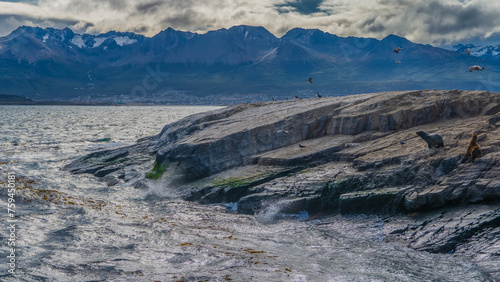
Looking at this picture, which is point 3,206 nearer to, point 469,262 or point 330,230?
point 330,230

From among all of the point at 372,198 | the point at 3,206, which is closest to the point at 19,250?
the point at 3,206

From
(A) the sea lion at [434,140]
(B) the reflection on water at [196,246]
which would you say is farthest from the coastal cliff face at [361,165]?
(B) the reflection on water at [196,246]

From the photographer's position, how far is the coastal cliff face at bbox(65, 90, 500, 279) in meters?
21.7

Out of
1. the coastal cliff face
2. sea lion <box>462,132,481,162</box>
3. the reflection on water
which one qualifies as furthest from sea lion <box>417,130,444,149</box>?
the reflection on water

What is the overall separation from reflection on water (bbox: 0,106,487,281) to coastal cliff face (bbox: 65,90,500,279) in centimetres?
131

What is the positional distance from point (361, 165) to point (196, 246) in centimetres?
1281

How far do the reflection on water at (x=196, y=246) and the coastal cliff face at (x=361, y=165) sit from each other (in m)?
1.31

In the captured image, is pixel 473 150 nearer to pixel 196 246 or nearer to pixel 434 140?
pixel 434 140

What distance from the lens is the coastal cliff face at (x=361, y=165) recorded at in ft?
71.1

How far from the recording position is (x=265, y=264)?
17.5 metres

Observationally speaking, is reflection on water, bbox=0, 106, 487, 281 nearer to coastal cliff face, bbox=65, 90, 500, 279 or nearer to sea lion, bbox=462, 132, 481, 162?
coastal cliff face, bbox=65, 90, 500, 279

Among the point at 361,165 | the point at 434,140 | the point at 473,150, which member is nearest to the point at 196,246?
the point at 361,165

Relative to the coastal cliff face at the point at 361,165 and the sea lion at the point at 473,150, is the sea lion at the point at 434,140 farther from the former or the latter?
the sea lion at the point at 473,150

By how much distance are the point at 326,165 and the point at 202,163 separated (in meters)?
10.8
